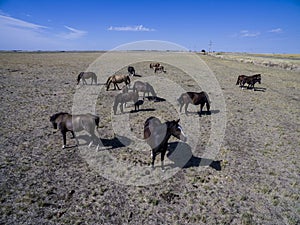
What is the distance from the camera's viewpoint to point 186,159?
756 cm

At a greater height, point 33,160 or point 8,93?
point 8,93

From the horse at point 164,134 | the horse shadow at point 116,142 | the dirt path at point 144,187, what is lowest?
the dirt path at point 144,187

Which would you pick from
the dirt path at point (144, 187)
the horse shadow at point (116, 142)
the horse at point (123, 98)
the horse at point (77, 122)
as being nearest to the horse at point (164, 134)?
the dirt path at point (144, 187)

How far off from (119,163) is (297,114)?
45.4 feet

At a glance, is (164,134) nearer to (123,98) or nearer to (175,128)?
(175,128)

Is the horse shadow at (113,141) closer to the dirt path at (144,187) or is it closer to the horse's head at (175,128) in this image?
the dirt path at (144,187)

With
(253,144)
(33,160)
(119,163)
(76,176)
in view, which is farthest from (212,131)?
(33,160)

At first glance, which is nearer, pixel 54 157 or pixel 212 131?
pixel 54 157

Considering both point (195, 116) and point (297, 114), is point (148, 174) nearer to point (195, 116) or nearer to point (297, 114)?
point (195, 116)

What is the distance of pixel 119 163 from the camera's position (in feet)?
23.5

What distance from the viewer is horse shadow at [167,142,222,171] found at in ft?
23.8

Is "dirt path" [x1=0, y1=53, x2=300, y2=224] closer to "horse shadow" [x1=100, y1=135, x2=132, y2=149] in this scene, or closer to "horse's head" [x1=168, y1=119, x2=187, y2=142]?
"horse shadow" [x1=100, y1=135, x2=132, y2=149]

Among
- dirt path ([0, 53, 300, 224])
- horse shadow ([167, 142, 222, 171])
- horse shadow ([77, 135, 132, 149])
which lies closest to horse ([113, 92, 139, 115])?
dirt path ([0, 53, 300, 224])

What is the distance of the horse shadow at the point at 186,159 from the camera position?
286 inches
